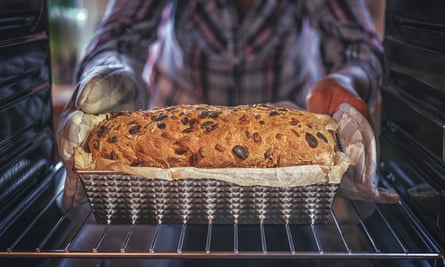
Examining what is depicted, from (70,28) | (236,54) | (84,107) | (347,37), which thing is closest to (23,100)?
(84,107)

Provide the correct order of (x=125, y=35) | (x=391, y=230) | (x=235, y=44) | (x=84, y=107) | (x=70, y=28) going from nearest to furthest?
(x=391, y=230)
(x=84, y=107)
(x=125, y=35)
(x=235, y=44)
(x=70, y=28)

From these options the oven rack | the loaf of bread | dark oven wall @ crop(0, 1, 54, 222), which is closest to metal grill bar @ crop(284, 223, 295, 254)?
the oven rack

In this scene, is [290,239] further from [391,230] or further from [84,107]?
[84,107]

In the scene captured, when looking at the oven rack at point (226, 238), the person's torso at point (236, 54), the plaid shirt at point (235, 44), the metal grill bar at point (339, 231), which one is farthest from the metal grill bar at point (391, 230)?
the person's torso at point (236, 54)

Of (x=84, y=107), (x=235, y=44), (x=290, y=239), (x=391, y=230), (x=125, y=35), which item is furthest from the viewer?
(x=235, y=44)

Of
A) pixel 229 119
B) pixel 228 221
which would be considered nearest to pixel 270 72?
pixel 229 119

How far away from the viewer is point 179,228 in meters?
1.24

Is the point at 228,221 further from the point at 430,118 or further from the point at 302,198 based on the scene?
the point at 430,118

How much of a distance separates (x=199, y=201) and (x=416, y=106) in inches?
21.1

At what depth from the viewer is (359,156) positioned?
123 centimetres

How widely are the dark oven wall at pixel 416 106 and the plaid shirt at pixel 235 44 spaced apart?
449 millimetres

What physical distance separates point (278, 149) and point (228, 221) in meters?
0.18

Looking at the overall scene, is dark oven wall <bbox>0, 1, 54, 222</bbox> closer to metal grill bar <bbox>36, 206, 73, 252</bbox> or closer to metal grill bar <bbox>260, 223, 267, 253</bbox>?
metal grill bar <bbox>36, 206, 73, 252</bbox>

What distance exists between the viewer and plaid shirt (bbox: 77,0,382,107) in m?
2.03
